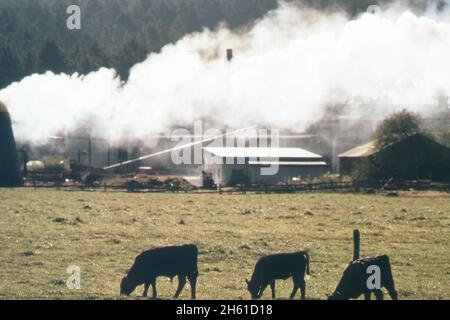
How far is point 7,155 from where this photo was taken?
243 ft

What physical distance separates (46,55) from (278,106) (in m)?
81.1

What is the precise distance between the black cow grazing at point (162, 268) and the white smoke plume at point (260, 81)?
3943 cm

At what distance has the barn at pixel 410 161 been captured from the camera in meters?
78.1

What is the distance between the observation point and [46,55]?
527 feet

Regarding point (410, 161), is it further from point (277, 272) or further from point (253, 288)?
point (253, 288)

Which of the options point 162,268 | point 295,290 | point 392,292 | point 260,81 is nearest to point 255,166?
point 260,81

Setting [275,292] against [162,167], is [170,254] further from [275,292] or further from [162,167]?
[162,167]

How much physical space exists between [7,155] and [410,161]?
38.3 metres

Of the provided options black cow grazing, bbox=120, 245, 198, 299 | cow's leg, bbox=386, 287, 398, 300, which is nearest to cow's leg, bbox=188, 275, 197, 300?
black cow grazing, bbox=120, 245, 198, 299

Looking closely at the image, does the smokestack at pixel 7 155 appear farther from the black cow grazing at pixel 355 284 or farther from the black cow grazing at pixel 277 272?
the black cow grazing at pixel 355 284

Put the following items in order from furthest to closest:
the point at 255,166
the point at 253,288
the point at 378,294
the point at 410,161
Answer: the point at 255,166, the point at 410,161, the point at 253,288, the point at 378,294

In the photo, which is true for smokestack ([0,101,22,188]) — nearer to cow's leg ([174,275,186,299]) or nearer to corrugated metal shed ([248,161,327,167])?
corrugated metal shed ([248,161,327,167])

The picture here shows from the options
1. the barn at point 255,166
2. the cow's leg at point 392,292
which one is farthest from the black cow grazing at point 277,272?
the barn at point 255,166

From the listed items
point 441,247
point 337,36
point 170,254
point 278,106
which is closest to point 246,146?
point 278,106
